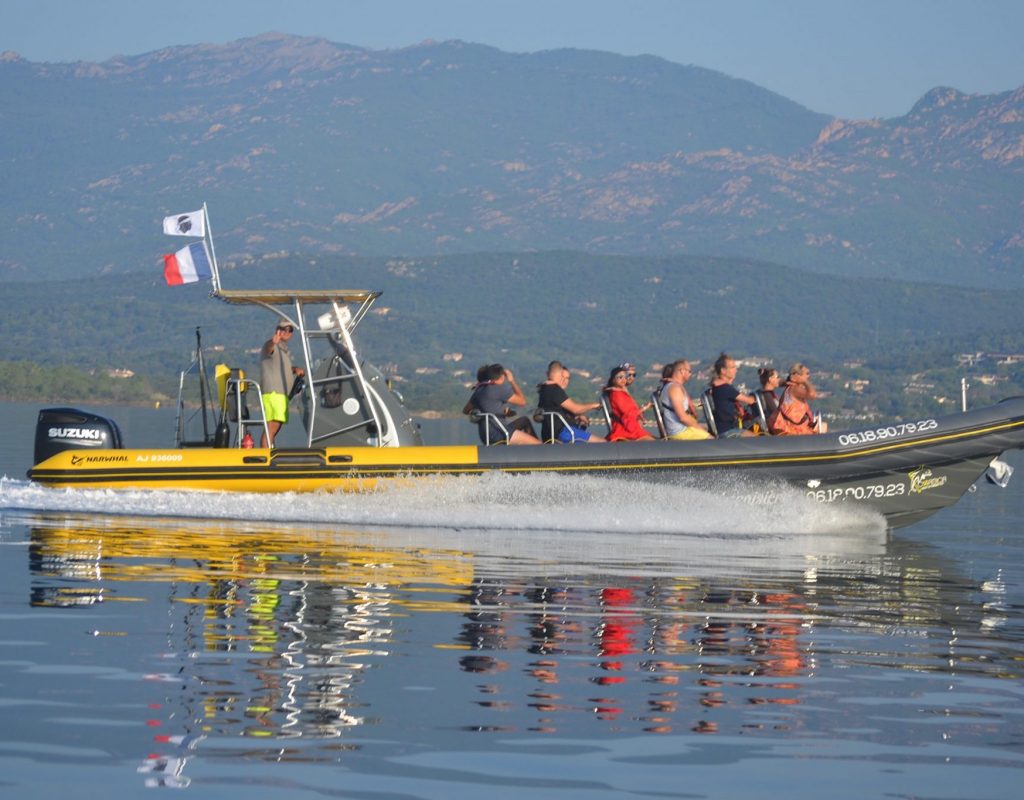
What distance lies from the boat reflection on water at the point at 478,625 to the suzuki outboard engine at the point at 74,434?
211 cm

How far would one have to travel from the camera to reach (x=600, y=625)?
10227mm

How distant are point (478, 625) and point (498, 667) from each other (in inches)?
51.9

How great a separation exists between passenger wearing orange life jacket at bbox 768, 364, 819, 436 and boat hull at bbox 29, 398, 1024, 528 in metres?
0.56

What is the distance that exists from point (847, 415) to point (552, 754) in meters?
92.2

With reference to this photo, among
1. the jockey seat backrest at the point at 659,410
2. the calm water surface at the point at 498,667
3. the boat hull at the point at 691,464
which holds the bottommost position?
the calm water surface at the point at 498,667

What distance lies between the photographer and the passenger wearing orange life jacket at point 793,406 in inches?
675

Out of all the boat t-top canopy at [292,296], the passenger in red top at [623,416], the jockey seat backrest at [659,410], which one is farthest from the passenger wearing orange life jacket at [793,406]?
the boat t-top canopy at [292,296]

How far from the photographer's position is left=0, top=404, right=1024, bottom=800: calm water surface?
6965 millimetres

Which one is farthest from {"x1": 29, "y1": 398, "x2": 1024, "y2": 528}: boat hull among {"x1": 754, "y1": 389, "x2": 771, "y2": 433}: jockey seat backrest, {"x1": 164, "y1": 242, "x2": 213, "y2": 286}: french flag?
{"x1": 164, "y1": 242, "x2": 213, "y2": 286}: french flag

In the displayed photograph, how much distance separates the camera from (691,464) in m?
16.5

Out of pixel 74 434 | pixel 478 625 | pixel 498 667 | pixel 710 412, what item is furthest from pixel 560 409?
pixel 498 667

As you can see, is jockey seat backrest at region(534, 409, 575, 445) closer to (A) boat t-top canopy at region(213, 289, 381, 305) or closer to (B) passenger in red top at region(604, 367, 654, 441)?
(B) passenger in red top at region(604, 367, 654, 441)

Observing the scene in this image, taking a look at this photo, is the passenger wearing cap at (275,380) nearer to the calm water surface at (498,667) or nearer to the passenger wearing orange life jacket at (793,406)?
the calm water surface at (498,667)

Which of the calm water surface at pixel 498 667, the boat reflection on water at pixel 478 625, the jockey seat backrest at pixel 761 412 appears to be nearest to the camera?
the calm water surface at pixel 498 667
